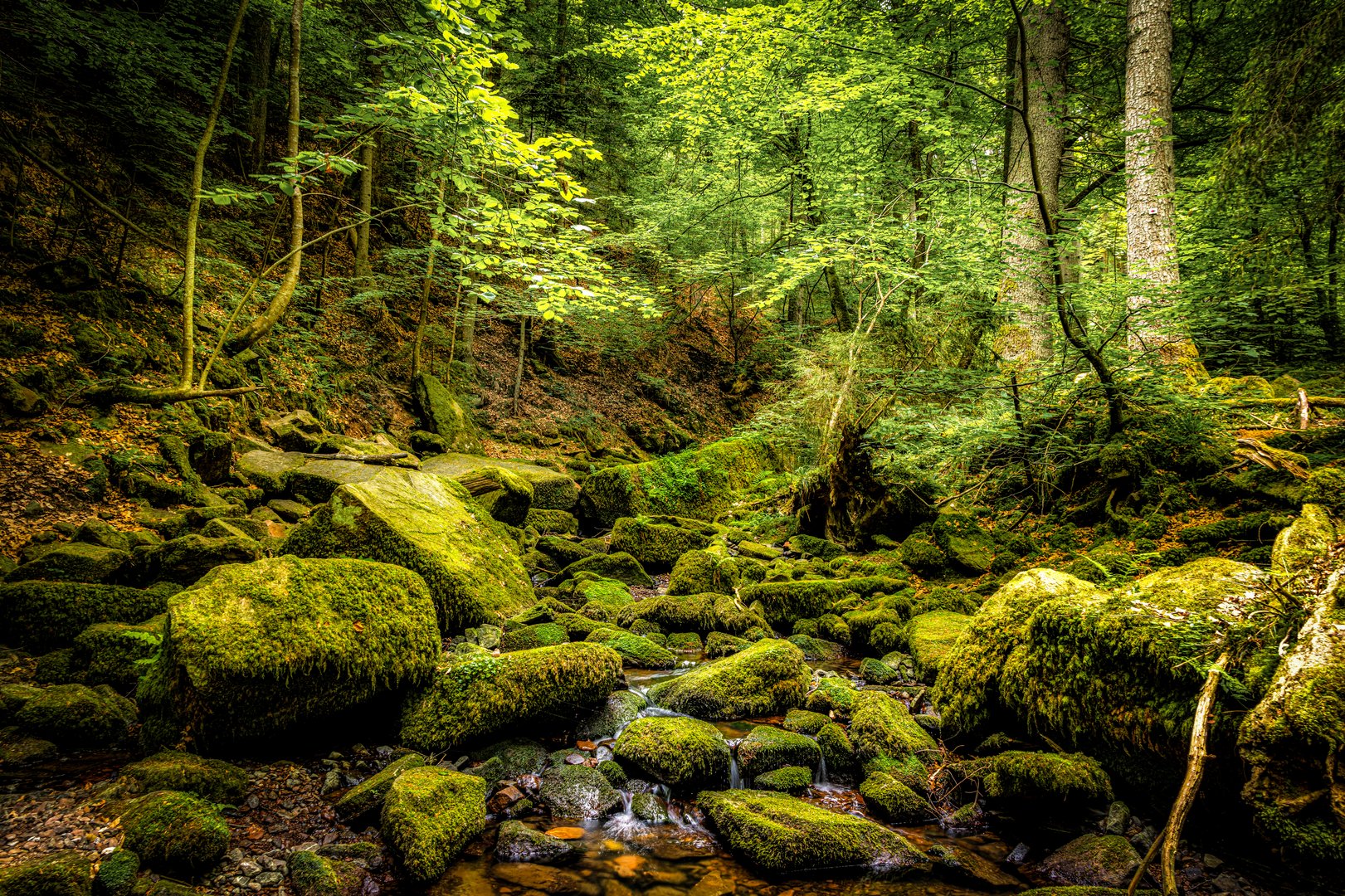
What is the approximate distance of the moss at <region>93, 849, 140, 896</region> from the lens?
2.40 meters

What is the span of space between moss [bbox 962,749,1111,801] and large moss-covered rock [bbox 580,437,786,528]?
868 centimetres

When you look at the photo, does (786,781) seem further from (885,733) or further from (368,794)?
Result: (368,794)

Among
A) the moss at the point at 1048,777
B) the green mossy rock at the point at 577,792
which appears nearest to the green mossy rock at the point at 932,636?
the moss at the point at 1048,777

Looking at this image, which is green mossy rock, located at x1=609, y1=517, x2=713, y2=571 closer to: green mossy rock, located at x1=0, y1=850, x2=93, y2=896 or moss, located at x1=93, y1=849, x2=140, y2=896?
moss, located at x1=93, y1=849, x2=140, y2=896

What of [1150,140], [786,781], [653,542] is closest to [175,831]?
[786,781]

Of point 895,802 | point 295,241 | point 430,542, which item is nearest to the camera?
point 895,802

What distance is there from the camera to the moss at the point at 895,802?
379cm

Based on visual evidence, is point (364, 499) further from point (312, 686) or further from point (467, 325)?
point (467, 325)

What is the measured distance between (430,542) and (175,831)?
136 inches

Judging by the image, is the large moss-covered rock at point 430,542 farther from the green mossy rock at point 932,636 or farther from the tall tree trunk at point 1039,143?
the tall tree trunk at point 1039,143

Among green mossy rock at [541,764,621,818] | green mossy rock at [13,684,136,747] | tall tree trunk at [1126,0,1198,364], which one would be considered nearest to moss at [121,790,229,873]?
green mossy rock at [13,684,136,747]

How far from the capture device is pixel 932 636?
582 cm

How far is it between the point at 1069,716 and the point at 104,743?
588cm

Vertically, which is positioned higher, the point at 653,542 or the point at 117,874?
the point at 117,874
